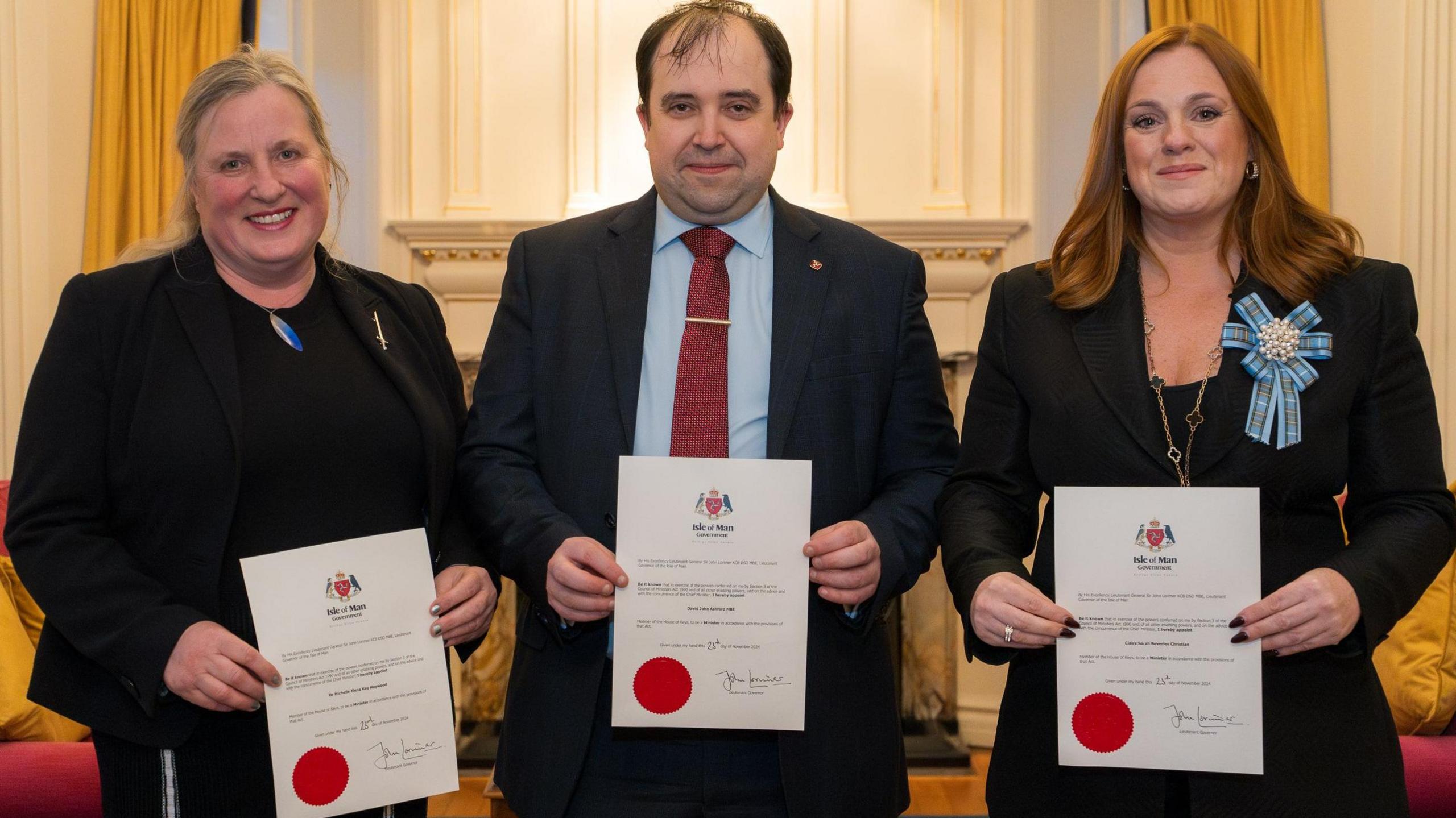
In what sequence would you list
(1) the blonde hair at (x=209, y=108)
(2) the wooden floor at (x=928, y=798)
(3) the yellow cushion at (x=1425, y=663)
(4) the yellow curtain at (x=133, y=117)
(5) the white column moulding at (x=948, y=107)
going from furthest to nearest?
(5) the white column moulding at (x=948, y=107) → (4) the yellow curtain at (x=133, y=117) → (2) the wooden floor at (x=928, y=798) → (3) the yellow cushion at (x=1425, y=663) → (1) the blonde hair at (x=209, y=108)

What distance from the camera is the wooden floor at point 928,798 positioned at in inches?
181

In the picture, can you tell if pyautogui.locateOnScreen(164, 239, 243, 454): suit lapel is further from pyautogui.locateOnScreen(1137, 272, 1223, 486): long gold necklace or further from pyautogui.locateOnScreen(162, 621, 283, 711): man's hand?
pyautogui.locateOnScreen(1137, 272, 1223, 486): long gold necklace

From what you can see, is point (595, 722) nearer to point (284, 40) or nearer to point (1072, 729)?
point (1072, 729)

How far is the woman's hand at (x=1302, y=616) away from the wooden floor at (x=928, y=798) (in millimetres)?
2871

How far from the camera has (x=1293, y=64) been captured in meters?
4.78

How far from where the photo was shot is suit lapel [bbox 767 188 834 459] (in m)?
1.99

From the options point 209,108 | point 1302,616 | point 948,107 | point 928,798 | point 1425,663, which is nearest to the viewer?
point 1302,616

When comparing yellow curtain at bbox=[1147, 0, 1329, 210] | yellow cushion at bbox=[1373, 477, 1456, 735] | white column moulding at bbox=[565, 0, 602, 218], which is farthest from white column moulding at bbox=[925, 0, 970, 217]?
yellow cushion at bbox=[1373, 477, 1456, 735]

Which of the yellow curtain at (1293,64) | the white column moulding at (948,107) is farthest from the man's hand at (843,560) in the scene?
the white column moulding at (948,107)

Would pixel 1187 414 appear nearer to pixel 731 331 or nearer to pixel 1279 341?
pixel 1279 341

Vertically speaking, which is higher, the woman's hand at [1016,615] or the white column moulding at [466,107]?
the white column moulding at [466,107]

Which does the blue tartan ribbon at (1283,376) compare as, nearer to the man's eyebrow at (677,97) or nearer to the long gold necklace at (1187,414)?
the long gold necklace at (1187,414)

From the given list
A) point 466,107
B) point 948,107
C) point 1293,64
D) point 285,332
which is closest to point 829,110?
point 948,107
